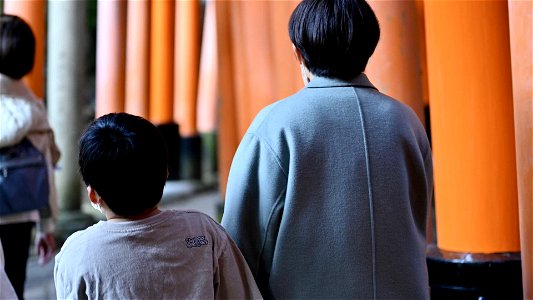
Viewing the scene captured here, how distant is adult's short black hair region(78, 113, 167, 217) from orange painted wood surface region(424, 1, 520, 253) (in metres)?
1.55

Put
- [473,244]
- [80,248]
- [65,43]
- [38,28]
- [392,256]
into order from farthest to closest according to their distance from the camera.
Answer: [65,43], [38,28], [473,244], [392,256], [80,248]

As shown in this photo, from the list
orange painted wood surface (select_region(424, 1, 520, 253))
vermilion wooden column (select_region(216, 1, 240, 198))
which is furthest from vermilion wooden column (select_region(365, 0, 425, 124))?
vermilion wooden column (select_region(216, 1, 240, 198))

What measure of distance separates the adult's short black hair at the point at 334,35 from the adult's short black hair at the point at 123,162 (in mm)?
416

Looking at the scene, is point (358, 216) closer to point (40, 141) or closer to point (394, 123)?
point (394, 123)

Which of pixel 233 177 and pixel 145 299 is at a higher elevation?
pixel 233 177

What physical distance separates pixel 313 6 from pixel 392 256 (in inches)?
24.5

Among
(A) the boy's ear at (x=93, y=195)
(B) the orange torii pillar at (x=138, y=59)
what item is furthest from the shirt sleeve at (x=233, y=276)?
(B) the orange torii pillar at (x=138, y=59)

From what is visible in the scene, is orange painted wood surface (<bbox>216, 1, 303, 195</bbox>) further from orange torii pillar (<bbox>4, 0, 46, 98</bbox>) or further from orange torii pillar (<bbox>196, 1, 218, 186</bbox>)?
orange torii pillar (<bbox>196, 1, 218, 186</bbox>)

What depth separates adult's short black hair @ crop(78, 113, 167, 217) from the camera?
1.78 meters

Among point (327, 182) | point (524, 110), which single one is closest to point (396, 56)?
point (524, 110)

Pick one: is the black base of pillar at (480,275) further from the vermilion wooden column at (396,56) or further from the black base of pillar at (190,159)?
the black base of pillar at (190,159)

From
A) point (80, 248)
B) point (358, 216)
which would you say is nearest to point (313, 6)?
point (358, 216)

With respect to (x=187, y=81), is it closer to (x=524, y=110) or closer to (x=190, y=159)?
(x=190, y=159)

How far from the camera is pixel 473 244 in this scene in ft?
10.2
